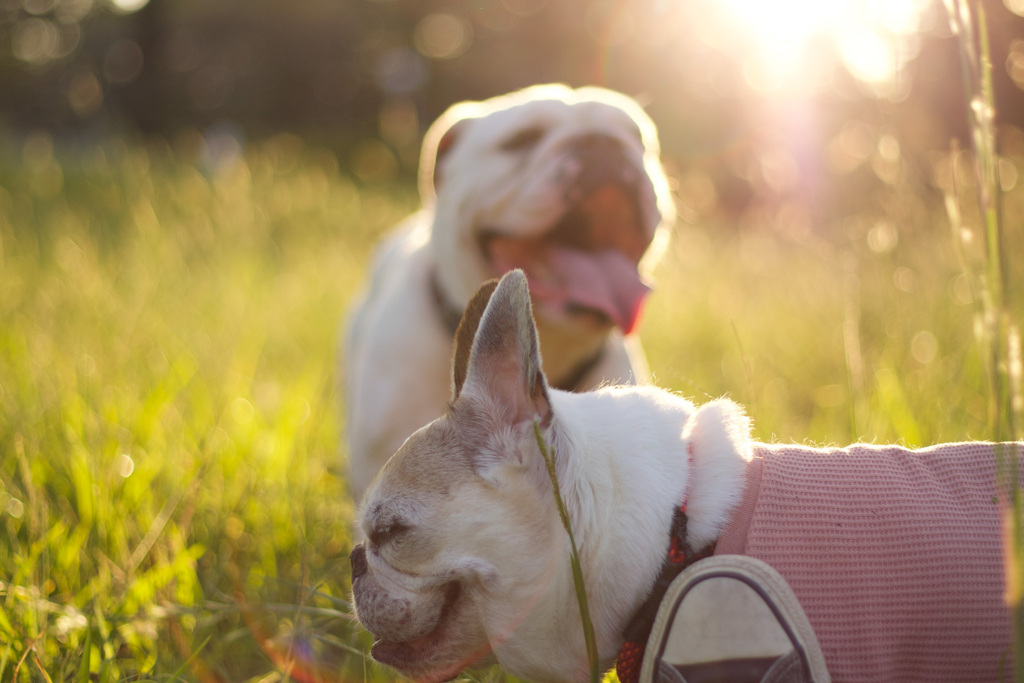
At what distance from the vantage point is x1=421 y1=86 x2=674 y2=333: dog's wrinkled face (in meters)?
2.53

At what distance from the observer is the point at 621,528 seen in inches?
48.5

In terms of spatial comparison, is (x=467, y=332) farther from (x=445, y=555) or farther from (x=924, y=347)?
(x=924, y=347)

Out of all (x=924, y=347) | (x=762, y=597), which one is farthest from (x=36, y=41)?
(x=762, y=597)

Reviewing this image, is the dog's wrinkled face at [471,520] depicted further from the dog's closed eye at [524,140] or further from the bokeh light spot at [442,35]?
the bokeh light spot at [442,35]

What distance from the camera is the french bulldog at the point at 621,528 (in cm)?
118

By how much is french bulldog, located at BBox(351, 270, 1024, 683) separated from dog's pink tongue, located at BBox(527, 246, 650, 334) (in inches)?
42.6

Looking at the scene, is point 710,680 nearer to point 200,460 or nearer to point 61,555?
point 200,460

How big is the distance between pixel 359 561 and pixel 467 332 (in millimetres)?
513

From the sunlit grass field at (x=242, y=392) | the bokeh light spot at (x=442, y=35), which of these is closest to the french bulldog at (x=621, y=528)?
the sunlit grass field at (x=242, y=392)

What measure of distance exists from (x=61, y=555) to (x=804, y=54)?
17.2 ft

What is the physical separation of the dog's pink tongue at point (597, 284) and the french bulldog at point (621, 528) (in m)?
1.08

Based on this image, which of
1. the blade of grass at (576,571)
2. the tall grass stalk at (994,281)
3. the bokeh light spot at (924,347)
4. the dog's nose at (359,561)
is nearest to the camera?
the tall grass stalk at (994,281)

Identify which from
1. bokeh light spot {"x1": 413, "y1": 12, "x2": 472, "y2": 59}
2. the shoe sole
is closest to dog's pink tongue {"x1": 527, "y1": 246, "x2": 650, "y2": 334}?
the shoe sole

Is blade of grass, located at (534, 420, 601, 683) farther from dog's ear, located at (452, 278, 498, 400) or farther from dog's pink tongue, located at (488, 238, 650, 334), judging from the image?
dog's pink tongue, located at (488, 238, 650, 334)
